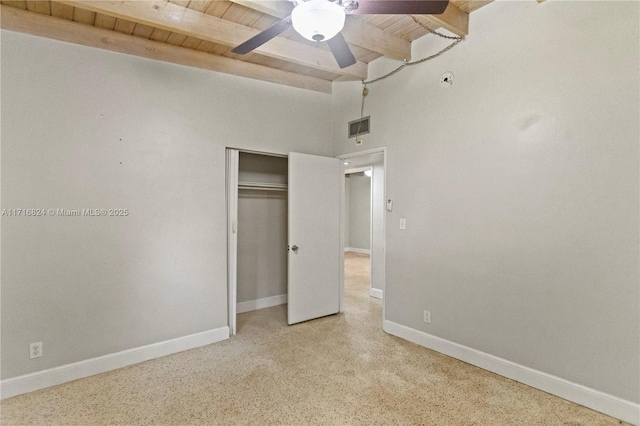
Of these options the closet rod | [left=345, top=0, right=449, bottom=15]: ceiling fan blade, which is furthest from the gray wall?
[left=345, top=0, right=449, bottom=15]: ceiling fan blade

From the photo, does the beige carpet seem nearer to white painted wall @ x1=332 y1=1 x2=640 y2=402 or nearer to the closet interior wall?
white painted wall @ x1=332 y1=1 x2=640 y2=402

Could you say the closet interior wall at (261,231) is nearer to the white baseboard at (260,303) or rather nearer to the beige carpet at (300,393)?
the white baseboard at (260,303)

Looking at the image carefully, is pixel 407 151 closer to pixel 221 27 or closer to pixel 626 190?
pixel 626 190

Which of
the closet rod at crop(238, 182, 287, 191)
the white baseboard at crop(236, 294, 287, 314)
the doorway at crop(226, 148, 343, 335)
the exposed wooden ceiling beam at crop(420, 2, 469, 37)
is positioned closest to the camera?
the exposed wooden ceiling beam at crop(420, 2, 469, 37)

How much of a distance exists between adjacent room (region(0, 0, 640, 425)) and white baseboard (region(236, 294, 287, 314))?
0.70 metres

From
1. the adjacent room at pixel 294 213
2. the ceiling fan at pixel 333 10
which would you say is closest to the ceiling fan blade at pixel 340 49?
the adjacent room at pixel 294 213

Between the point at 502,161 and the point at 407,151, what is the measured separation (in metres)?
0.96

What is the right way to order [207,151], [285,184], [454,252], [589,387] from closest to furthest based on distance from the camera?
[589,387] < [454,252] < [207,151] < [285,184]

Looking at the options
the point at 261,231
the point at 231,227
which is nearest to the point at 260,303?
the point at 261,231

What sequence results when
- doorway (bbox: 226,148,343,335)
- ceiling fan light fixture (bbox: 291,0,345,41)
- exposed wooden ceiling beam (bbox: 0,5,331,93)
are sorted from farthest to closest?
doorway (bbox: 226,148,343,335)
exposed wooden ceiling beam (bbox: 0,5,331,93)
ceiling fan light fixture (bbox: 291,0,345,41)

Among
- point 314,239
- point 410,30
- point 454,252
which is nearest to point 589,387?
point 454,252

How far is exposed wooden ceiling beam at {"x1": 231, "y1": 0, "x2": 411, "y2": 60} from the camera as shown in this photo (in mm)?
2346

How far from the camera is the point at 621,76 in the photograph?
2066 millimetres

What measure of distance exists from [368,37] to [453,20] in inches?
28.5
